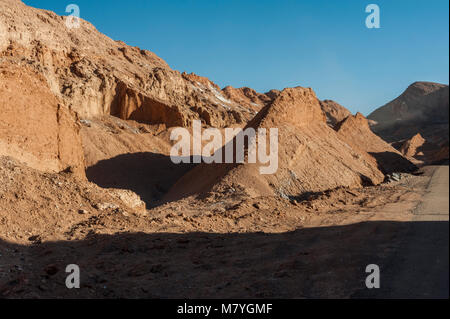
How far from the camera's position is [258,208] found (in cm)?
1218

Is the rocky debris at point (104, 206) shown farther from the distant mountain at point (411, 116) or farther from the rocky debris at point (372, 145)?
the distant mountain at point (411, 116)

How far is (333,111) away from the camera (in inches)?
3211

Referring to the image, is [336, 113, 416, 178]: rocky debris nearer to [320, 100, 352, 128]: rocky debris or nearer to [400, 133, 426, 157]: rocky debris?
[400, 133, 426, 157]: rocky debris

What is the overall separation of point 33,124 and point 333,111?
253ft

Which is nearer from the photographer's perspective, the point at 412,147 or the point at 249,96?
the point at 412,147

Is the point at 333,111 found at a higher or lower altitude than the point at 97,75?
higher

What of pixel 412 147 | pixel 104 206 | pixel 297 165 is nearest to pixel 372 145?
pixel 297 165

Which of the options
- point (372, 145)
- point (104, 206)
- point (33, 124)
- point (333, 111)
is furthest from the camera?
point (333, 111)

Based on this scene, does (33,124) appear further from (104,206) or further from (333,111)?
(333,111)

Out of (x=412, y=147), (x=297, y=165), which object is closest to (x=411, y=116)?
(x=412, y=147)

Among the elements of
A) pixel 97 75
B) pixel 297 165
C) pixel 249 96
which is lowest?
pixel 297 165

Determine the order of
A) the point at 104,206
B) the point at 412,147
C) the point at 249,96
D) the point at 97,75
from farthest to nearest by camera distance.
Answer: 1. the point at 249,96
2. the point at 412,147
3. the point at 97,75
4. the point at 104,206

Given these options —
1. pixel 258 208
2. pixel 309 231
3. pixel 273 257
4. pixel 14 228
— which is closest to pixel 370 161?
pixel 258 208

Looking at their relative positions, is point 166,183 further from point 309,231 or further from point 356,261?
point 356,261
